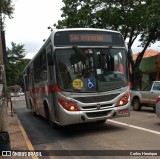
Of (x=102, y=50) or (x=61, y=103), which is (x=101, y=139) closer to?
(x=61, y=103)

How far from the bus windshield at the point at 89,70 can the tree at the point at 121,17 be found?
1774 cm

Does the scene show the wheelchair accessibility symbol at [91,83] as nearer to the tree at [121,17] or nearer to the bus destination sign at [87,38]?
the bus destination sign at [87,38]

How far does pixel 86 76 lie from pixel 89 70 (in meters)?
0.22

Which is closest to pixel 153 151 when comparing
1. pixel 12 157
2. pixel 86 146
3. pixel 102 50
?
pixel 86 146

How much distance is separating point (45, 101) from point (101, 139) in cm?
393

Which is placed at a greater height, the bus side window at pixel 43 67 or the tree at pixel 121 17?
the tree at pixel 121 17

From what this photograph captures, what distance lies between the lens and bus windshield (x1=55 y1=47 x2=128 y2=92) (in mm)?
11719

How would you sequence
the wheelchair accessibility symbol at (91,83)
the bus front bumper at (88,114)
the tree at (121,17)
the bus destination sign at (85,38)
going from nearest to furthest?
the bus front bumper at (88,114) < the wheelchair accessibility symbol at (91,83) < the bus destination sign at (85,38) < the tree at (121,17)

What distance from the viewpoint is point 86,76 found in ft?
38.8

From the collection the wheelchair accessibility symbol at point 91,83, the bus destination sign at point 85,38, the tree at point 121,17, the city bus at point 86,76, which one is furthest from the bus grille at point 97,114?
the tree at point 121,17

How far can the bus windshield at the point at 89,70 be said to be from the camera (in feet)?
38.4

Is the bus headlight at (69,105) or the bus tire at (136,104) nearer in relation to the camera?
the bus headlight at (69,105)

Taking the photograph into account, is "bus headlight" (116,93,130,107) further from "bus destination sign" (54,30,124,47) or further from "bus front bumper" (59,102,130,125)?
"bus destination sign" (54,30,124,47)

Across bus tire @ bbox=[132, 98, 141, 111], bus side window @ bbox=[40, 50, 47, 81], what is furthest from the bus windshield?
bus tire @ bbox=[132, 98, 141, 111]
